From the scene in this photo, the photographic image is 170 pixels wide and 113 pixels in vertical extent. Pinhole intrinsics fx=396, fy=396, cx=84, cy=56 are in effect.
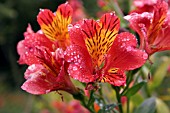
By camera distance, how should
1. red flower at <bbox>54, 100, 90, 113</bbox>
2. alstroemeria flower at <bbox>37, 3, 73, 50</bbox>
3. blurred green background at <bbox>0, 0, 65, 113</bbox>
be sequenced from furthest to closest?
blurred green background at <bbox>0, 0, 65, 113</bbox>
red flower at <bbox>54, 100, 90, 113</bbox>
alstroemeria flower at <bbox>37, 3, 73, 50</bbox>

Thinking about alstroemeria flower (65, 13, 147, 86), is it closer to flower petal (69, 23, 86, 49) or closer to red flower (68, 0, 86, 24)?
flower petal (69, 23, 86, 49)

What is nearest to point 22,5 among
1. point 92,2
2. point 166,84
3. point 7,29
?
point 7,29

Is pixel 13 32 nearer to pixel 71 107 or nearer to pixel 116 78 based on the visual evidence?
pixel 71 107

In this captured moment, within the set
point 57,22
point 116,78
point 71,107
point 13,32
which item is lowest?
point 71,107

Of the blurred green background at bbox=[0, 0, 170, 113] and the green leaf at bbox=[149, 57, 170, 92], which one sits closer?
the green leaf at bbox=[149, 57, 170, 92]

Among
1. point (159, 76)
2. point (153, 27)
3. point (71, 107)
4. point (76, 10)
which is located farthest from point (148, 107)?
point (76, 10)

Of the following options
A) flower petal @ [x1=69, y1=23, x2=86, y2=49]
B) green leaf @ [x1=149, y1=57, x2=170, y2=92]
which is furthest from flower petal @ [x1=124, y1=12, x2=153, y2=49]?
green leaf @ [x1=149, y1=57, x2=170, y2=92]

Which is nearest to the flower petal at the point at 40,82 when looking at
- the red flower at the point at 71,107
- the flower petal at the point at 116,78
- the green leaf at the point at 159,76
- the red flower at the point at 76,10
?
the flower petal at the point at 116,78

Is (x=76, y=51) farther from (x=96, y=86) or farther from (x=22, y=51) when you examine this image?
(x=22, y=51)
